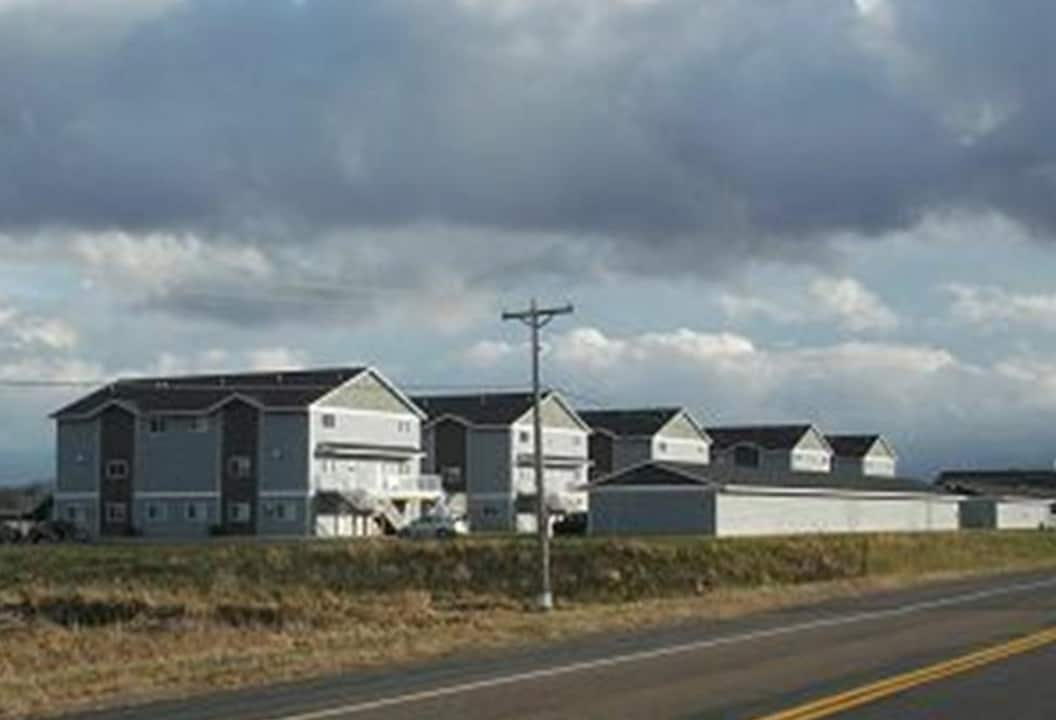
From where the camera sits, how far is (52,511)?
111 m

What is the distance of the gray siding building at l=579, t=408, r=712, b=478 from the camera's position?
134775 mm

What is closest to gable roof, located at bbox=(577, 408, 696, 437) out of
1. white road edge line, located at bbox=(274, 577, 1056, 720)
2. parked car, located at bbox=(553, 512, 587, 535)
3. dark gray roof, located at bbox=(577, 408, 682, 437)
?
dark gray roof, located at bbox=(577, 408, 682, 437)

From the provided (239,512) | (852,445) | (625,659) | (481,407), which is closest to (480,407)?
(481,407)

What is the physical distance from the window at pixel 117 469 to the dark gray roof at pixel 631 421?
130 ft

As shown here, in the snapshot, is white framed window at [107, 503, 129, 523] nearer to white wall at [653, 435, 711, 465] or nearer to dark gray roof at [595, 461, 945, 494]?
dark gray roof at [595, 461, 945, 494]

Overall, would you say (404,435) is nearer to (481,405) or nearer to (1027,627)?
(481,405)

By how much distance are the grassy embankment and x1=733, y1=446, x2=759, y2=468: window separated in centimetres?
5421

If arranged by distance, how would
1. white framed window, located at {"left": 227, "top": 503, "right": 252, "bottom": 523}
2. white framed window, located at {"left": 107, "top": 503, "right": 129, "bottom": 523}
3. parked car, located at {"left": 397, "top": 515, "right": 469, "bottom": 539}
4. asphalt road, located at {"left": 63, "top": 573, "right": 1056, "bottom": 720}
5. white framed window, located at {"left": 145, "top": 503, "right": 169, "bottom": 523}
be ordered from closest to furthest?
asphalt road, located at {"left": 63, "top": 573, "right": 1056, "bottom": 720} < parked car, located at {"left": 397, "top": 515, "right": 469, "bottom": 539} < white framed window, located at {"left": 227, "top": 503, "right": 252, "bottom": 523} < white framed window, located at {"left": 145, "top": 503, "right": 169, "bottom": 523} < white framed window, located at {"left": 107, "top": 503, "right": 129, "bottom": 523}

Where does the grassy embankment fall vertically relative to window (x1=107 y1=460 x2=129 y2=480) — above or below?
below

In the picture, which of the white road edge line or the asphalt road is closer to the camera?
the asphalt road

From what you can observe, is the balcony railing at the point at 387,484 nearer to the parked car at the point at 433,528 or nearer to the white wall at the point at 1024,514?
the parked car at the point at 433,528

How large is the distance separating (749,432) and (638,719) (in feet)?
467

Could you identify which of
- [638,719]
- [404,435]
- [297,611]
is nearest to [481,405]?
[404,435]

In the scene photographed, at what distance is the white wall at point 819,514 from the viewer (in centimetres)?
8950
